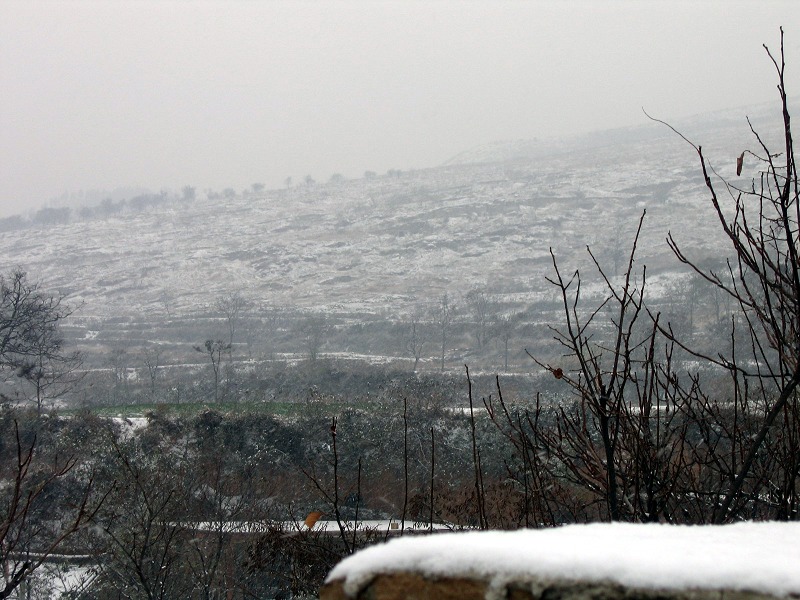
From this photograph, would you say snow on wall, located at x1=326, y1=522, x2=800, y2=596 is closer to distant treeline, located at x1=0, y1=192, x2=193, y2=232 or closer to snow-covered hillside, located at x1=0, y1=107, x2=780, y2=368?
snow-covered hillside, located at x1=0, y1=107, x2=780, y2=368

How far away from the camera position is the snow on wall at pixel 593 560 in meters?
1.07

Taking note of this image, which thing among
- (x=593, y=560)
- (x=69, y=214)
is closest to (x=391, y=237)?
(x=69, y=214)

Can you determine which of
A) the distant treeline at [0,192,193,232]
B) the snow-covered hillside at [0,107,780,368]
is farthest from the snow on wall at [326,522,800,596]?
the distant treeline at [0,192,193,232]

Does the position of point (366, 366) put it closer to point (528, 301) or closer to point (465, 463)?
point (465, 463)

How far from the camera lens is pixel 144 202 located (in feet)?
396

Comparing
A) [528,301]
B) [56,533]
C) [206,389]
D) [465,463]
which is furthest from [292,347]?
[56,533]

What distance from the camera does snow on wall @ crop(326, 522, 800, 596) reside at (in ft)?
3.51

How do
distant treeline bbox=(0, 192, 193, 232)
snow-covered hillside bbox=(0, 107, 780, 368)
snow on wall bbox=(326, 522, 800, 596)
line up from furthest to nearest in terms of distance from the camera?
distant treeline bbox=(0, 192, 193, 232) < snow-covered hillside bbox=(0, 107, 780, 368) < snow on wall bbox=(326, 522, 800, 596)

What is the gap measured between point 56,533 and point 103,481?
2509 mm

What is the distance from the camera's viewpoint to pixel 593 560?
3.59ft

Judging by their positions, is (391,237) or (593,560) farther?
(391,237)

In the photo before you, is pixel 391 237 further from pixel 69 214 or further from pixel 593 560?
pixel 593 560

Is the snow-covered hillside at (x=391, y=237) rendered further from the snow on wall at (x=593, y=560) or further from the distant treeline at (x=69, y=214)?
the snow on wall at (x=593, y=560)

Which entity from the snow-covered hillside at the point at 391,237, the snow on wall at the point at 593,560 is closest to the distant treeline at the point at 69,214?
the snow-covered hillside at the point at 391,237
